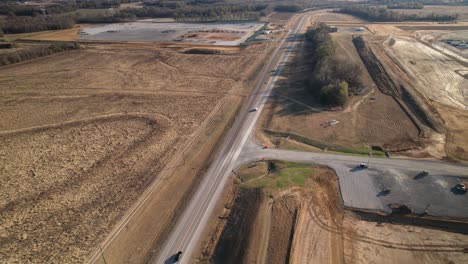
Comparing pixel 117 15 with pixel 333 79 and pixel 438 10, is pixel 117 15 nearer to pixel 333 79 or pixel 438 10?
pixel 333 79

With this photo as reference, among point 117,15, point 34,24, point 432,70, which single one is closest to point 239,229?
point 432,70

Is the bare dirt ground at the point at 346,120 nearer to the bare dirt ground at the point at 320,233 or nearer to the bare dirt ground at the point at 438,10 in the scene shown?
the bare dirt ground at the point at 320,233

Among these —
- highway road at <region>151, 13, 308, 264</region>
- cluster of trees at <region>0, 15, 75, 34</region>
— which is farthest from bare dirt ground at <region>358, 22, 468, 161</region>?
cluster of trees at <region>0, 15, 75, 34</region>

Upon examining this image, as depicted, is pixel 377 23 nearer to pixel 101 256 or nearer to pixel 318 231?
pixel 318 231

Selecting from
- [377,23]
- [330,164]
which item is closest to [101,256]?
[330,164]

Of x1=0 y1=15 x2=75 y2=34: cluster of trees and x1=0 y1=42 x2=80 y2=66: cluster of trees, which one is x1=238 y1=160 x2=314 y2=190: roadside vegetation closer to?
x1=0 y1=42 x2=80 y2=66: cluster of trees
